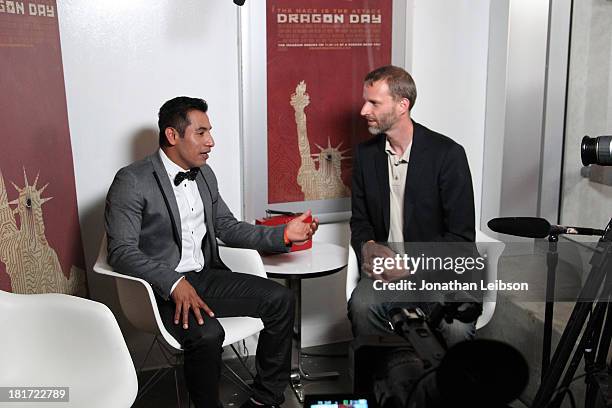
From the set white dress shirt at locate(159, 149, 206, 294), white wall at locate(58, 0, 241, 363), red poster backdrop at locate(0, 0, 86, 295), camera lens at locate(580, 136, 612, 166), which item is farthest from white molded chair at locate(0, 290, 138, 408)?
camera lens at locate(580, 136, 612, 166)

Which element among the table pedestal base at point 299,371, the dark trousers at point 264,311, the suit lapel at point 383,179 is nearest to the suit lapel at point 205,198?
the dark trousers at point 264,311

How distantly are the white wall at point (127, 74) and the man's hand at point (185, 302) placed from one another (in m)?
0.76

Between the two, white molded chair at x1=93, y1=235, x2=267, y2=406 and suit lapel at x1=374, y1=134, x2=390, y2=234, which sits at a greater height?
suit lapel at x1=374, y1=134, x2=390, y2=234

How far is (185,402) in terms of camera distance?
3.00 m

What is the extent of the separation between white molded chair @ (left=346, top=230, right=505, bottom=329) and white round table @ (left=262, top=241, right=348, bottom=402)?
0.06 meters

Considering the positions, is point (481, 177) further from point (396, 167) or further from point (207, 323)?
point (207, 323)

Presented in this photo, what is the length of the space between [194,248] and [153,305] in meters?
0.43

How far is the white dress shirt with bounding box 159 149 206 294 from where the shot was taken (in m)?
2.76

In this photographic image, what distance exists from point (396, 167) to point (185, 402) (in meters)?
1.37

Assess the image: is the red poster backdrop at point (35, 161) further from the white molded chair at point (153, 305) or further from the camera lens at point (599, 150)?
the camera lens at point (599, 150)

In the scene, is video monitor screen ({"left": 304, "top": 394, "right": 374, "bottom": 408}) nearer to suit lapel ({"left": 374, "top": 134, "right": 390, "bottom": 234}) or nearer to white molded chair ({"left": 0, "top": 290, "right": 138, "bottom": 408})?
white molded chair ({"left": 0, "top": 290, "right": 138, "bottom": 408})

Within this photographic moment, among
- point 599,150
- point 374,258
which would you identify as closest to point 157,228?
point 374,258

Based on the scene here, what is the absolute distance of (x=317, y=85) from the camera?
331 centimetres
